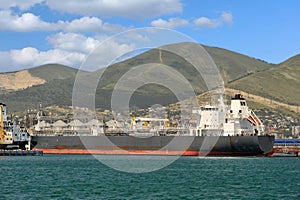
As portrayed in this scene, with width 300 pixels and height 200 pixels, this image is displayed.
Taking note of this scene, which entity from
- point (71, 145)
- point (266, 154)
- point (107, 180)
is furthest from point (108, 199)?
point (71, 145)

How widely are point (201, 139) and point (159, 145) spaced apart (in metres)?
8.77

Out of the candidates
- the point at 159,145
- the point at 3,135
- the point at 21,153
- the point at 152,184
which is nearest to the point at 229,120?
the point at 159,145

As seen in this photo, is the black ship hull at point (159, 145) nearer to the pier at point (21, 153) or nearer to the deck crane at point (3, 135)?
the deck crane at point (3, 135)

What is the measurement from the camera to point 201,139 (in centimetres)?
9981

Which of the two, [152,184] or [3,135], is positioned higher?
[3,135]

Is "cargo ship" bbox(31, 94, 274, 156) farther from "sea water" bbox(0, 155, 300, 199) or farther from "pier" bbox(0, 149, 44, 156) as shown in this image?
"sea water" bbox(0, 155, 300, 199)

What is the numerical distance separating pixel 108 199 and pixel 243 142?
56787 millimetres

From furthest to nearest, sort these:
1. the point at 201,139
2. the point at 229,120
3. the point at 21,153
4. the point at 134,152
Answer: the point at 21,153, the point at 134,152, the point at 229,120, the point at 201,139

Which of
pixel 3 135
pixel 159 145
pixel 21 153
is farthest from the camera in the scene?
Result: pixel 3 135

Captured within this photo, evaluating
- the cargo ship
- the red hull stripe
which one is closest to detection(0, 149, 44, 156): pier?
the cargo ship

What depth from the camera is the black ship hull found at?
96.8 metres

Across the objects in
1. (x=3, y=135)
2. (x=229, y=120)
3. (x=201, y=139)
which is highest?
(x=229, y=120)

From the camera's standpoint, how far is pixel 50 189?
48750 millimetres

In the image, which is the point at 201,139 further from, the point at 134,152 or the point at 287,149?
the point at 287,149
